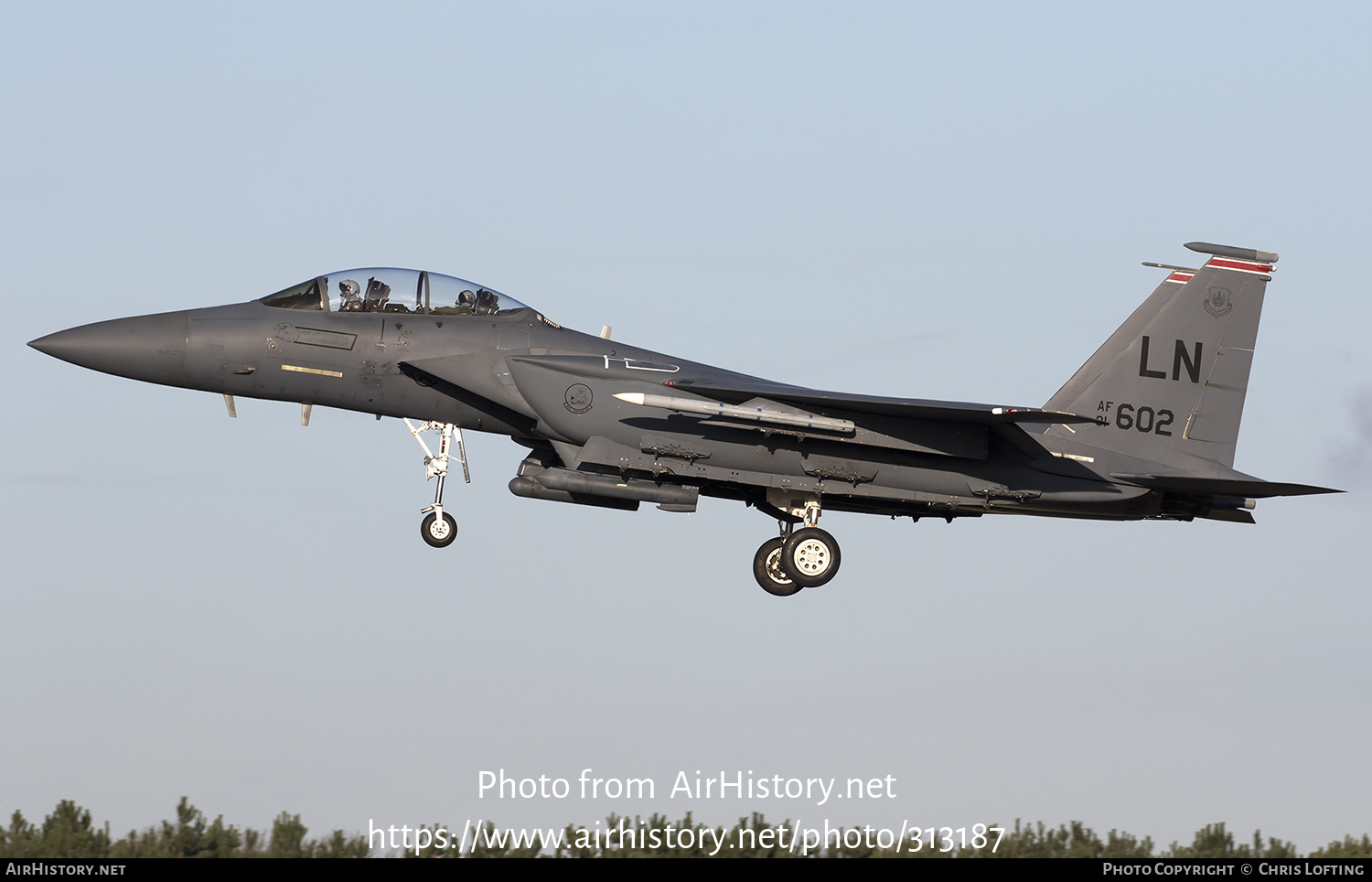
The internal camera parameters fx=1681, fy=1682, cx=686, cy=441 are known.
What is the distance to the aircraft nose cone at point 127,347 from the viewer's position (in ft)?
64.3

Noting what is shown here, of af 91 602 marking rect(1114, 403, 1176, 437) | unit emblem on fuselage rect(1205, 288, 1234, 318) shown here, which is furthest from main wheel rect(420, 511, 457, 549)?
unit emblem on fuselage rect(1205, 288, 1234, 318)

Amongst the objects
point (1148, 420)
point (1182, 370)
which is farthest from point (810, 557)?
point (1182, 370)

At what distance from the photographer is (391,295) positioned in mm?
20438

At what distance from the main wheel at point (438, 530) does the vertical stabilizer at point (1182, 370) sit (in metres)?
7.89

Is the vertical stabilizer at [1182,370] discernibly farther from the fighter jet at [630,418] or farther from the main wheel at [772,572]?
the main wheel at [772,572]

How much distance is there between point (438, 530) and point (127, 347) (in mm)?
4196

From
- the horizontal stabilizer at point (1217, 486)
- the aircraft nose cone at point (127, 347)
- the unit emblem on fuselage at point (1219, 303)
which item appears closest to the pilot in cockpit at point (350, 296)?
the aircraft nose cone at point (127, 347)

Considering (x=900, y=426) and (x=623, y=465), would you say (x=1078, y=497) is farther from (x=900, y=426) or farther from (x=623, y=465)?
(x=623, y=465)

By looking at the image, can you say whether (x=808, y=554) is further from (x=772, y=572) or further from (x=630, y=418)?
(x=630, y=418)

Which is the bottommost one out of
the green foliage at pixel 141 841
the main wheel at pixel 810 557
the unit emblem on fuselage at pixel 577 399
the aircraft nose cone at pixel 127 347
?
the green foliage at pixel 141 841

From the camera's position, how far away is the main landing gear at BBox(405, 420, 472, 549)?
20156 millimetres

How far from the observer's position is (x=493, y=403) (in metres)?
20.6

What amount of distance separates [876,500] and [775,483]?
1419mm
